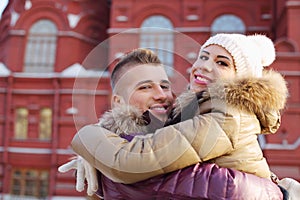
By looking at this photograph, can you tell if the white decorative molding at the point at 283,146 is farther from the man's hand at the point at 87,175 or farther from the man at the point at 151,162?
the man's hand at the point at 87,175

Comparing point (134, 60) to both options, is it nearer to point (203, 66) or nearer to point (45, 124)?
point (203, 66)

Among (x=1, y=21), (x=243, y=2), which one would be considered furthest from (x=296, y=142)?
(x=1, y=21)

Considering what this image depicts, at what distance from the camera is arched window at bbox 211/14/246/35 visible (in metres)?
15.5

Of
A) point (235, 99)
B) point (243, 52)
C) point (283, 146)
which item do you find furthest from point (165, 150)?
point (283, 146)

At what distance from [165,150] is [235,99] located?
32cm

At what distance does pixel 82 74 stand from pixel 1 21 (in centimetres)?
1790

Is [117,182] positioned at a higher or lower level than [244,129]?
lower

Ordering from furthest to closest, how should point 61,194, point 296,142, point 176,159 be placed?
point 61,194 → point 296,142 → point 176,159

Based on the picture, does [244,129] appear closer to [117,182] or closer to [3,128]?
[117,182]

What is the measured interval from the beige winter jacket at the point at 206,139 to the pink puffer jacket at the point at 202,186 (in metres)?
0.03

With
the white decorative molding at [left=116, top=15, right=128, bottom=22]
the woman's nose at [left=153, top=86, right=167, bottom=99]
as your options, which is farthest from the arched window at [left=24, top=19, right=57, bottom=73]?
the woman's nose at [left=153, top=86, right=167, bottom=99]

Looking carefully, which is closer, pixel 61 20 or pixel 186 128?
pixel 186 128

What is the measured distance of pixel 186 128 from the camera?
149 cm

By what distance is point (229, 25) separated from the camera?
50.9 feet
